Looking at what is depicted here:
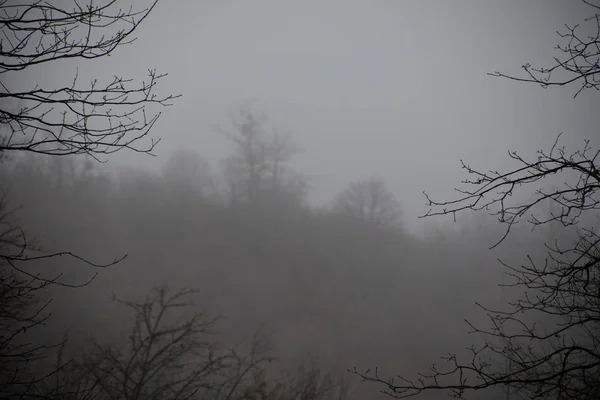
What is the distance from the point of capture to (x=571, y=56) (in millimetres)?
2629

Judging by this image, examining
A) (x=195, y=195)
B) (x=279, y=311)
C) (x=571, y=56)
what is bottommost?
(x=571, y=56)

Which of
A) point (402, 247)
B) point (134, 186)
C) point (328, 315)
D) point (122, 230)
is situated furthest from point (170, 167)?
point (402, 247)

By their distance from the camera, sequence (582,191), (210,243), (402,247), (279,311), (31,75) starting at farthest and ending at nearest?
(402,247) → (210,243) → (279,311) → (31,75) → (582,191)

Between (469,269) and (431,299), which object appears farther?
(469,269)

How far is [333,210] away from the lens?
2389 cm

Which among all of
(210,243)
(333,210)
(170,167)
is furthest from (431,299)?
(170,167)

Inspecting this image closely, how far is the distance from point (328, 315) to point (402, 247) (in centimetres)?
897

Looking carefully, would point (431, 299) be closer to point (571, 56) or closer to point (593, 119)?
point (593, 119)

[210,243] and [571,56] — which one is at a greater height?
[210,243]

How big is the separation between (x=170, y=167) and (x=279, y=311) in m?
14.3

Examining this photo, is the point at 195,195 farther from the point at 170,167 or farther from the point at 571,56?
the point at 571,56

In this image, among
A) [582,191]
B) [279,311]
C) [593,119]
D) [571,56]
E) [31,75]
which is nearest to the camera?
[582,191]

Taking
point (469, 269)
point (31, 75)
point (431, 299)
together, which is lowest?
point (31, 75)

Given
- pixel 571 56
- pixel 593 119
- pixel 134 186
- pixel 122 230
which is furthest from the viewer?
pixel 134 186
